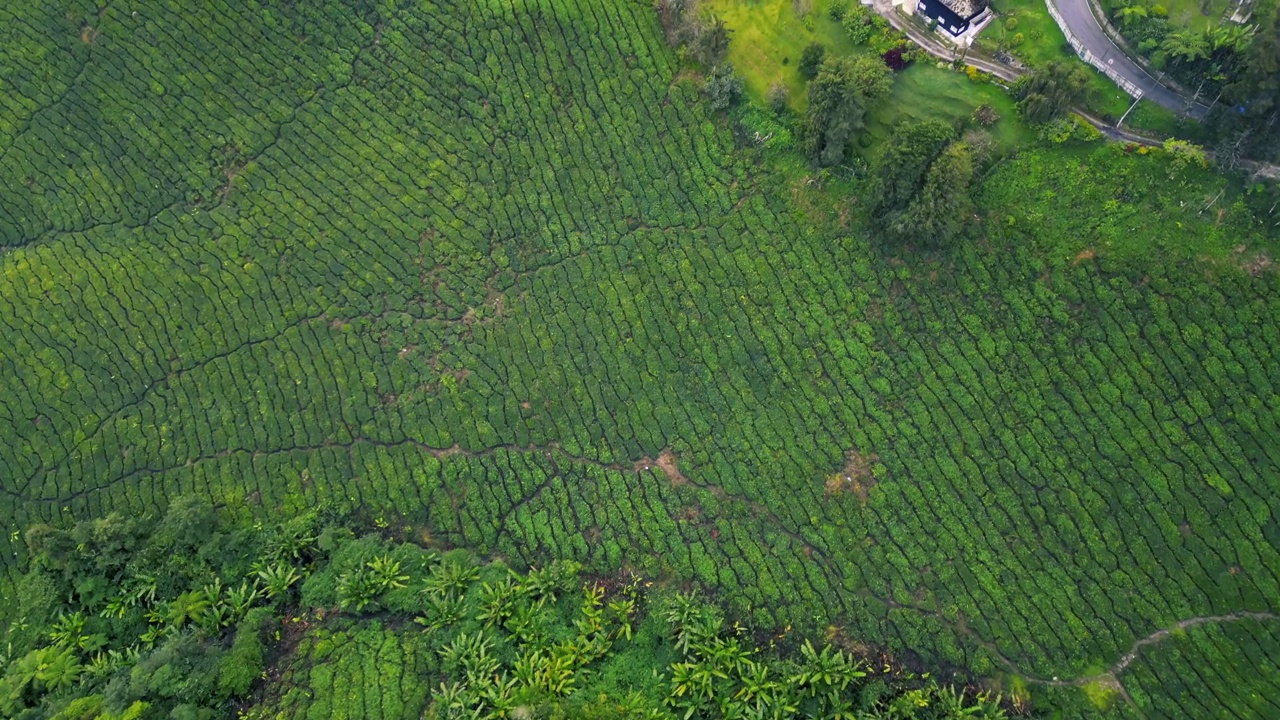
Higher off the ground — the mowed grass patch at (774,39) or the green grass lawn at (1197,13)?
the green grass lawn at (1197,13)

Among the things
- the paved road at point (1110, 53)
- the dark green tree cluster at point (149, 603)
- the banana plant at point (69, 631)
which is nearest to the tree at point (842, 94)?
the paved road at point (1110, 53)

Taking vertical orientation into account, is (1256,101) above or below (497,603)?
above

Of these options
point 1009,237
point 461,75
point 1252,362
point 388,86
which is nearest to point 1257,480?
point 1252,362

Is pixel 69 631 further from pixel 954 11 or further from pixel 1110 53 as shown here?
pixel 1110 53

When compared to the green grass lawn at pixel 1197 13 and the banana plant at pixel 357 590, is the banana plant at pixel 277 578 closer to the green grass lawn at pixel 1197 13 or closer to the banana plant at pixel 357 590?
the banana plant at pixel 357 590

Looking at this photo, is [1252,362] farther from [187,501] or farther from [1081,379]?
[187,501]

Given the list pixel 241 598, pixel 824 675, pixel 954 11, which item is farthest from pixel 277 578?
pixel 954 11
